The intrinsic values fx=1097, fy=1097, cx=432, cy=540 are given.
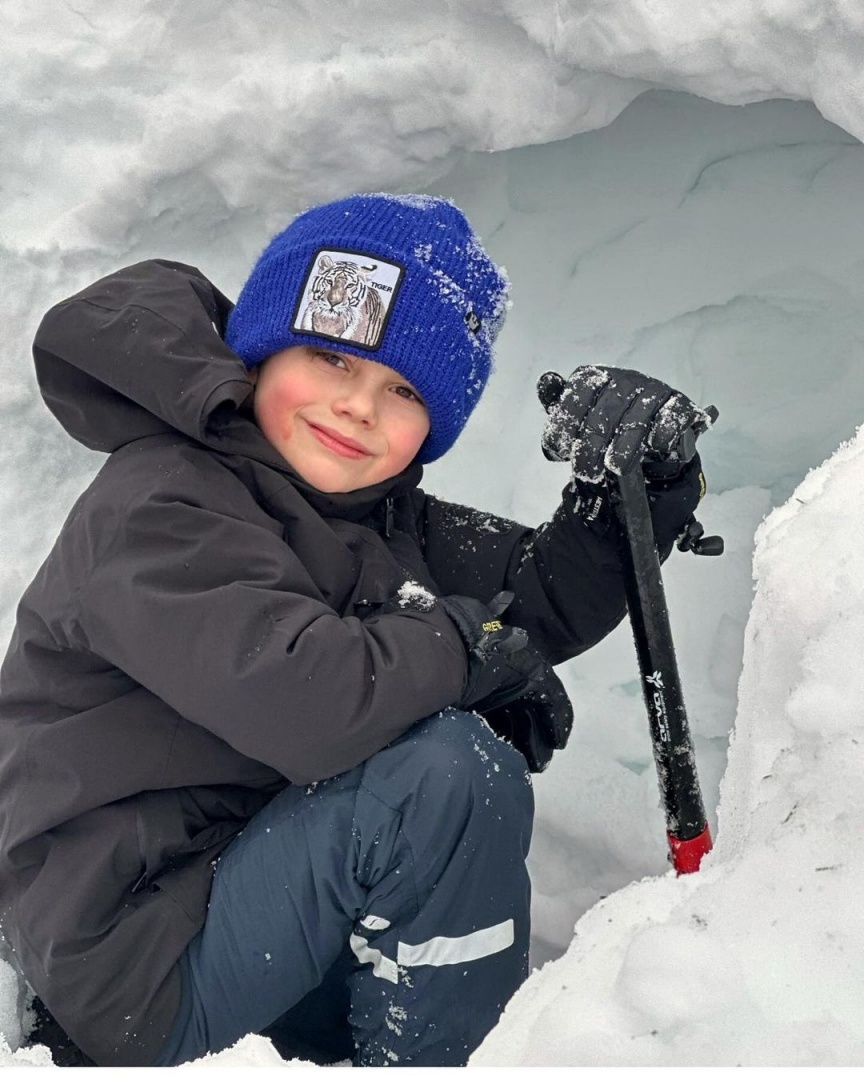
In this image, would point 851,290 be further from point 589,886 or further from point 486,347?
point 589,886

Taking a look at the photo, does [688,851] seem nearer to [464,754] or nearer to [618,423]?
[464,754]

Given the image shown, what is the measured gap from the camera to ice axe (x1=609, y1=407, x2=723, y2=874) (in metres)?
1.37

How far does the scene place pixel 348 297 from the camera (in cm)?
139

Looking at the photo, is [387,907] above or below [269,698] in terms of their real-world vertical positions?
below

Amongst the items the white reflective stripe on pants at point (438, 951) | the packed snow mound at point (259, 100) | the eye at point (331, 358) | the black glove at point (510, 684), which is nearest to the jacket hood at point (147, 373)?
the eye at point (331, 358)

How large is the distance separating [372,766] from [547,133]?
1.20 meters

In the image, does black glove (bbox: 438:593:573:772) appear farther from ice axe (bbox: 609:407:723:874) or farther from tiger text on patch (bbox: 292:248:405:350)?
tiger text on patch (bbox: 292:248:405:350)

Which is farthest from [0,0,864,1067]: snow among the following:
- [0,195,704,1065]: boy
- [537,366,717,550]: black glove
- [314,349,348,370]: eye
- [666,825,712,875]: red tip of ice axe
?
[314,349,348,370]: eye

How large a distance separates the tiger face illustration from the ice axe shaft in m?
0.37

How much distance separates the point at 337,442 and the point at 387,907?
561 mm

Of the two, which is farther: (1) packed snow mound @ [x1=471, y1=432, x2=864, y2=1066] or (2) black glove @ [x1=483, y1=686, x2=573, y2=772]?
(2) black glove @ [x1=483, y1=686, x2=573, y2=772]

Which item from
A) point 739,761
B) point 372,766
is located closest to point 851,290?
point 739,761

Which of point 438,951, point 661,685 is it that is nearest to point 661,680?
point 661,685

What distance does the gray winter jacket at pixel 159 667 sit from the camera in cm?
114
